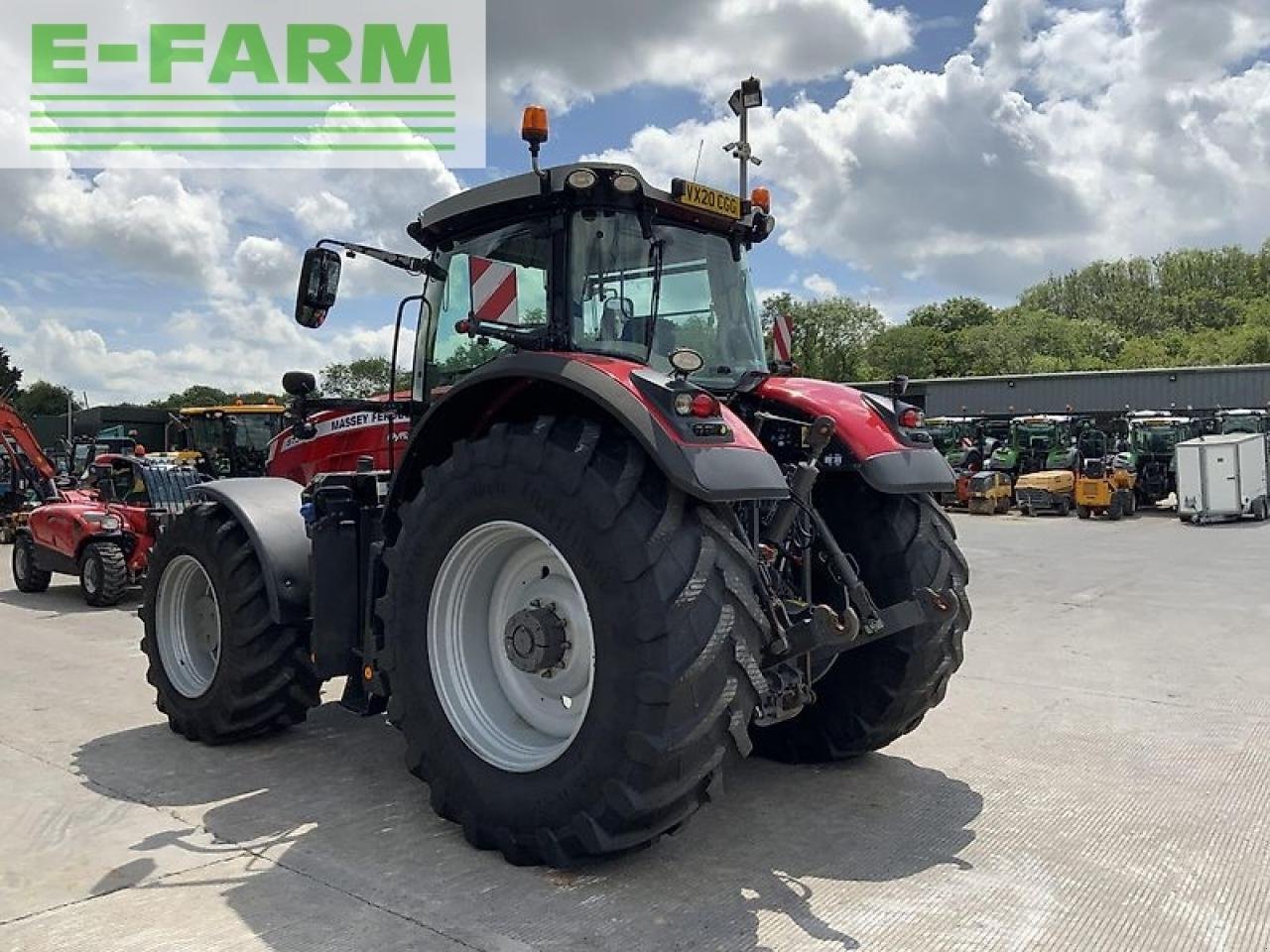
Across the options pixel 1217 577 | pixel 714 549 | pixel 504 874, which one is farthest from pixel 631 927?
pixel 1217 577

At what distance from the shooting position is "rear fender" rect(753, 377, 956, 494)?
171 inches

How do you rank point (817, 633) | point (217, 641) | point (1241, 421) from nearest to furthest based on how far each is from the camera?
point (817, 633), point (217, 641), point (1241, 421)

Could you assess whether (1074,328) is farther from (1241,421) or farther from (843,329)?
(1241,421)

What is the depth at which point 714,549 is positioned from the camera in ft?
11.2

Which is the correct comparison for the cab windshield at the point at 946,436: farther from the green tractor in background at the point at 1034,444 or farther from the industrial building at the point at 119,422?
the industrial building at the point at 119,422

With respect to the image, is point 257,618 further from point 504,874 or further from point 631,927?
point 631,927

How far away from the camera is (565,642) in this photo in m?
3.91

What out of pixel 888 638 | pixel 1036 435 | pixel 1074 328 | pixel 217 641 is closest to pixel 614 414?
pixel 888 638

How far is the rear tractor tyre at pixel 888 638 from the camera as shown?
14.8 ft

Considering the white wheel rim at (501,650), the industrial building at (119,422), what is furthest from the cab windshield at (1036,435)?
the industrial building at (119,422)

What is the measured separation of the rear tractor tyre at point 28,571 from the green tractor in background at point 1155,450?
2265 centimetres

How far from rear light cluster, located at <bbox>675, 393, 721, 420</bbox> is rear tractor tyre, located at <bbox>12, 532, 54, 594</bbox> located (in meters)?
11.1

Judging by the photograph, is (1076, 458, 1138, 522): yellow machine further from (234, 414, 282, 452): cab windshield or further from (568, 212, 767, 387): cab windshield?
(568, 212, 767, 387): cab windshield

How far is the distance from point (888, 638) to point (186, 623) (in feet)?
12.2
